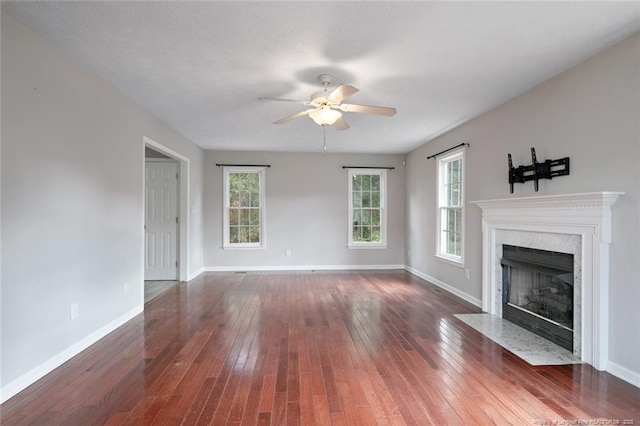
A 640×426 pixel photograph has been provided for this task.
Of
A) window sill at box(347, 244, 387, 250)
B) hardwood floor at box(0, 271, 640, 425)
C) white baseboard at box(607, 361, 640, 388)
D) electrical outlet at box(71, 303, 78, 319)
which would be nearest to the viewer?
hardwood floor at box(0, 271, 640, 425)

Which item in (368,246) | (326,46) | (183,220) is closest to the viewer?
(326,46)

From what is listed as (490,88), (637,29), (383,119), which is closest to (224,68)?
(383,119)

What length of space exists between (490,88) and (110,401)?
4.22 meters

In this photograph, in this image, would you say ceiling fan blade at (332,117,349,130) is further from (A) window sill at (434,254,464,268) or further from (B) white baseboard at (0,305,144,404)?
(B) white baseboard at (0,305,144,404)

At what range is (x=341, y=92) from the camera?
2.73 metres

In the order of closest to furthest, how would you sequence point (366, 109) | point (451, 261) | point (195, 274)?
point (366, 109), point (451, 261), point (195, 274)

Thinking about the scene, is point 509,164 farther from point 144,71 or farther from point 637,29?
point 144,71

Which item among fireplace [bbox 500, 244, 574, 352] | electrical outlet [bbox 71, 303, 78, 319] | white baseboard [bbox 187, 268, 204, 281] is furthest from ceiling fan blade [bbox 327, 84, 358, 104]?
white baseboard [bbox 187, 268, 204, 281]

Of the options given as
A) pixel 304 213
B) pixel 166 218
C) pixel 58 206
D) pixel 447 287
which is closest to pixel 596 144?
pixel 447 287

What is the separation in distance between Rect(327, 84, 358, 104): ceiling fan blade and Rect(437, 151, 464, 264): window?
2748 mm

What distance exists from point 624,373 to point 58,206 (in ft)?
14.8

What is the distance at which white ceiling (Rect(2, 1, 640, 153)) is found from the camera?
2.10 metres

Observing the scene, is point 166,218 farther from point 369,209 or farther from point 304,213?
point 369,209

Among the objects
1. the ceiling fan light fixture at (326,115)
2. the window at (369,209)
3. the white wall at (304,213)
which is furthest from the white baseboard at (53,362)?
the window at (369,209)
